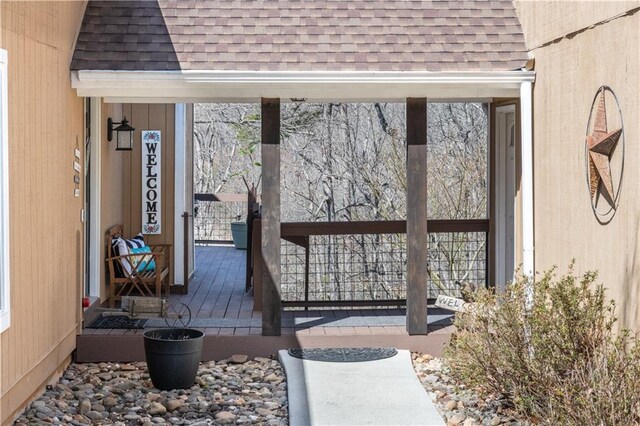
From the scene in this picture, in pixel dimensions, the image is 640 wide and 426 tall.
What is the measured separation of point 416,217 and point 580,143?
69.2 inches

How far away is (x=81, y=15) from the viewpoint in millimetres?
7539

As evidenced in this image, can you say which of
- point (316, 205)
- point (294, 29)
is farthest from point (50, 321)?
point (316, 205)

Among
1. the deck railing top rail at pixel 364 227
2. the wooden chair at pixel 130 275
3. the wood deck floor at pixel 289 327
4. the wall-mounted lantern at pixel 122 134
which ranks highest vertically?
the wall-mounted lantern at pixel 122 134

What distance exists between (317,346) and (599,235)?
2801mm

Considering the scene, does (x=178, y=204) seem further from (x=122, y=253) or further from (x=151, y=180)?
(x=122, y=253)

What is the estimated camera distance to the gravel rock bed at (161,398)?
19.4 feet

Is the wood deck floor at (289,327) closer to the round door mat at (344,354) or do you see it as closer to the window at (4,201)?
the round door mat at (344,354)

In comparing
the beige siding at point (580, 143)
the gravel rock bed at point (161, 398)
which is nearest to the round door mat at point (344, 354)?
the gravel rock bed at point (161, 398)

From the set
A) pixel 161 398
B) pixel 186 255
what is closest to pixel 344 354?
pixel 161 398

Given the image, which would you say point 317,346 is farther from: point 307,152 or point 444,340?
point 307,152

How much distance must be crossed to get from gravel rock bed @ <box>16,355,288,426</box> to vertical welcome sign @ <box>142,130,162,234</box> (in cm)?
273

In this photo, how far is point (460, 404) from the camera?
6180 mm

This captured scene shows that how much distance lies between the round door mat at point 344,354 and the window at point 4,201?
9.27 ft

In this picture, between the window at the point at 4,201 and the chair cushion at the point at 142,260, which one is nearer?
the window at the point at 4,201
